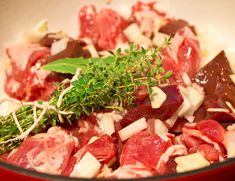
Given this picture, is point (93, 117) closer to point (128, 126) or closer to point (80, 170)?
point (128, 126)

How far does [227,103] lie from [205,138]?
16.8 inches

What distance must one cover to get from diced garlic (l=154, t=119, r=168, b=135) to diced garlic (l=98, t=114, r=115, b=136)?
28cm

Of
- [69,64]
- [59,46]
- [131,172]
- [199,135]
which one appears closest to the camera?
[131,172]

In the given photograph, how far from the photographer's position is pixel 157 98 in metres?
2.82

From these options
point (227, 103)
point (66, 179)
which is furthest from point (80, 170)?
point (227, 103)

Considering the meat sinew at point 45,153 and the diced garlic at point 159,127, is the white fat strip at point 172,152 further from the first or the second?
the meat sinew at point 45,153

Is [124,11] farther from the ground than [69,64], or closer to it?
farther from the ground

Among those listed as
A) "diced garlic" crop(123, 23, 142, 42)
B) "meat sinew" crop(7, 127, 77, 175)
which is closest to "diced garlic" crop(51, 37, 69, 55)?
"diced garlic" crop(123, 23, 142, 42)

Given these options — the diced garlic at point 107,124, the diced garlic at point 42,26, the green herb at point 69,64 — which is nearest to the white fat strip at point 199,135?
the diced garlic at point 107,124

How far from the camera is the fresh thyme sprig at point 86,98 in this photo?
108 inches

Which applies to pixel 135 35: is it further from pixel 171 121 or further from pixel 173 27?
pixel 171 121

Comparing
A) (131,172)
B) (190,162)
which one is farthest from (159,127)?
(131,172)

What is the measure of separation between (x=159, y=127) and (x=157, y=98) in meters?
0.19

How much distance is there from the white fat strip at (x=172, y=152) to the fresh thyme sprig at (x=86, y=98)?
1.37 feet
